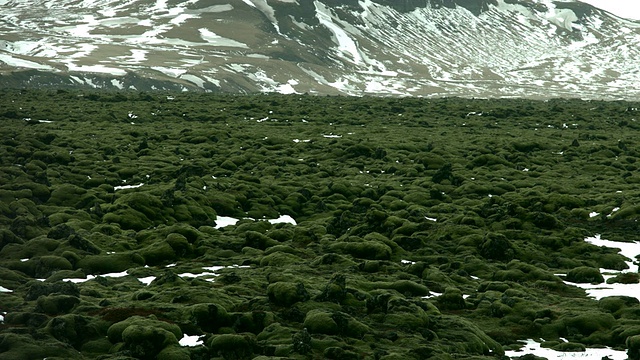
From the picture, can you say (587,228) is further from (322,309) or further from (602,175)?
(322,309)

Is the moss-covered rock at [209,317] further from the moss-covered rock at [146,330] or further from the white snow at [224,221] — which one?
the white snow at [224,221]

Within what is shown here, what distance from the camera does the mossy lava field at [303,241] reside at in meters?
15.0

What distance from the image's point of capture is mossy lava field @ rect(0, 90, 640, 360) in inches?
592

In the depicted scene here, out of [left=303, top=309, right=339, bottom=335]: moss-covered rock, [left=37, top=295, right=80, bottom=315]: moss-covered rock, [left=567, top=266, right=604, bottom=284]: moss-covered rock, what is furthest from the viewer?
[left=567, top=266, right=604, bottom=284]: moss-covered rock

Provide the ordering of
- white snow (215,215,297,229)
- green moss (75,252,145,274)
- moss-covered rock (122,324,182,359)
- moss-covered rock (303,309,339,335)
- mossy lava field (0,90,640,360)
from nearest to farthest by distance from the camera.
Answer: moss-covered rock (122,324,182,359), mossy lava field (0,90,640,360), moss-covered rock (303,309,339,335), green moss (75,252,145,274), white snow (215,215,297,229)

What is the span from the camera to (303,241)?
24.9 m

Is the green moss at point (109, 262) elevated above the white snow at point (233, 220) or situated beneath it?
elevated above

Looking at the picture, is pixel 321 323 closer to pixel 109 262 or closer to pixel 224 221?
pixel 109 262

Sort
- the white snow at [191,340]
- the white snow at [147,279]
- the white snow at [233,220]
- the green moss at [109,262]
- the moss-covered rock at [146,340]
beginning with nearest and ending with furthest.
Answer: the moss-covered rock at [146,340] → the white snow at [191,340] → the white snow at [147,279] → the green moss at [109,262] → the white snow at [233,220]

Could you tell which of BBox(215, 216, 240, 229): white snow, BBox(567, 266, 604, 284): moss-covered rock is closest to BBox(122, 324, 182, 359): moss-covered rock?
BBox(567, 266, 604, 284): moss-covered rock

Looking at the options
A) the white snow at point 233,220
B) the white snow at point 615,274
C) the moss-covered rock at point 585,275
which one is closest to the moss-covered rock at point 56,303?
the white snow at point 233,220

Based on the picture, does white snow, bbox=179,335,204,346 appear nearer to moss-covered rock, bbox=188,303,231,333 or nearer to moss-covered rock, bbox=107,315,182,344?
moss-covered rock, bbox=107,315,182,344

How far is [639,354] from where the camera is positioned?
1450 centimetres

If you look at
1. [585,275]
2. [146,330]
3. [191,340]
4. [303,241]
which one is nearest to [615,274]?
[585,275]
